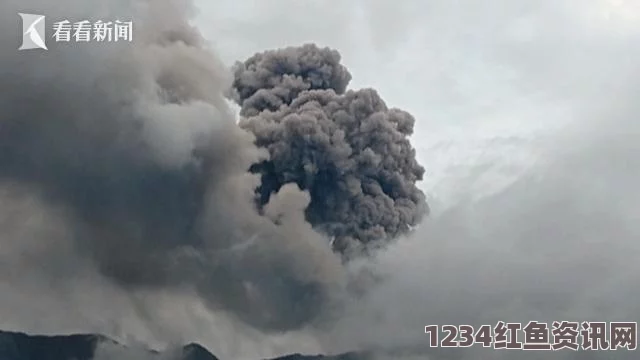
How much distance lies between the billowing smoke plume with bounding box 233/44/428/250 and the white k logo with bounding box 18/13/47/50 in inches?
180

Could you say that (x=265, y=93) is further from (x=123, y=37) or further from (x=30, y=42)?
(x=30, y=42)

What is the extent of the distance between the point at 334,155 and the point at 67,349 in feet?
24.3

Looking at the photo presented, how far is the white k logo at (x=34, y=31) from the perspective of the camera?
14.7 meters

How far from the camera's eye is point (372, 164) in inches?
777

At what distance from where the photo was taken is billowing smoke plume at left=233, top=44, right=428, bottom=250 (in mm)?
18500

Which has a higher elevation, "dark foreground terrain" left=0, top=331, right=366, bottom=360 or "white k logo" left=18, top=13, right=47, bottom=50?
"white k logo" left=18, top=13, right=47, bottom=50

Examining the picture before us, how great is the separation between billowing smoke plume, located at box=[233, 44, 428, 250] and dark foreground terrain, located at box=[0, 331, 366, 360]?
137 inches

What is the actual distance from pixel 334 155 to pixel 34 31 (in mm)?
7536

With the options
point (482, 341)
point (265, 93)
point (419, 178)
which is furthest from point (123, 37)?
point (482, 341)

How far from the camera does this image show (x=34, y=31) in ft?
48.3

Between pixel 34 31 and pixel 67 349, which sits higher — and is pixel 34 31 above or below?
above

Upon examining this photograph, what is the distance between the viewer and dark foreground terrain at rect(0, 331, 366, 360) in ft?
54.1

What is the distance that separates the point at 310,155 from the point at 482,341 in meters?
6.51

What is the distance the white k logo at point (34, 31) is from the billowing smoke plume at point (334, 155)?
458cm
